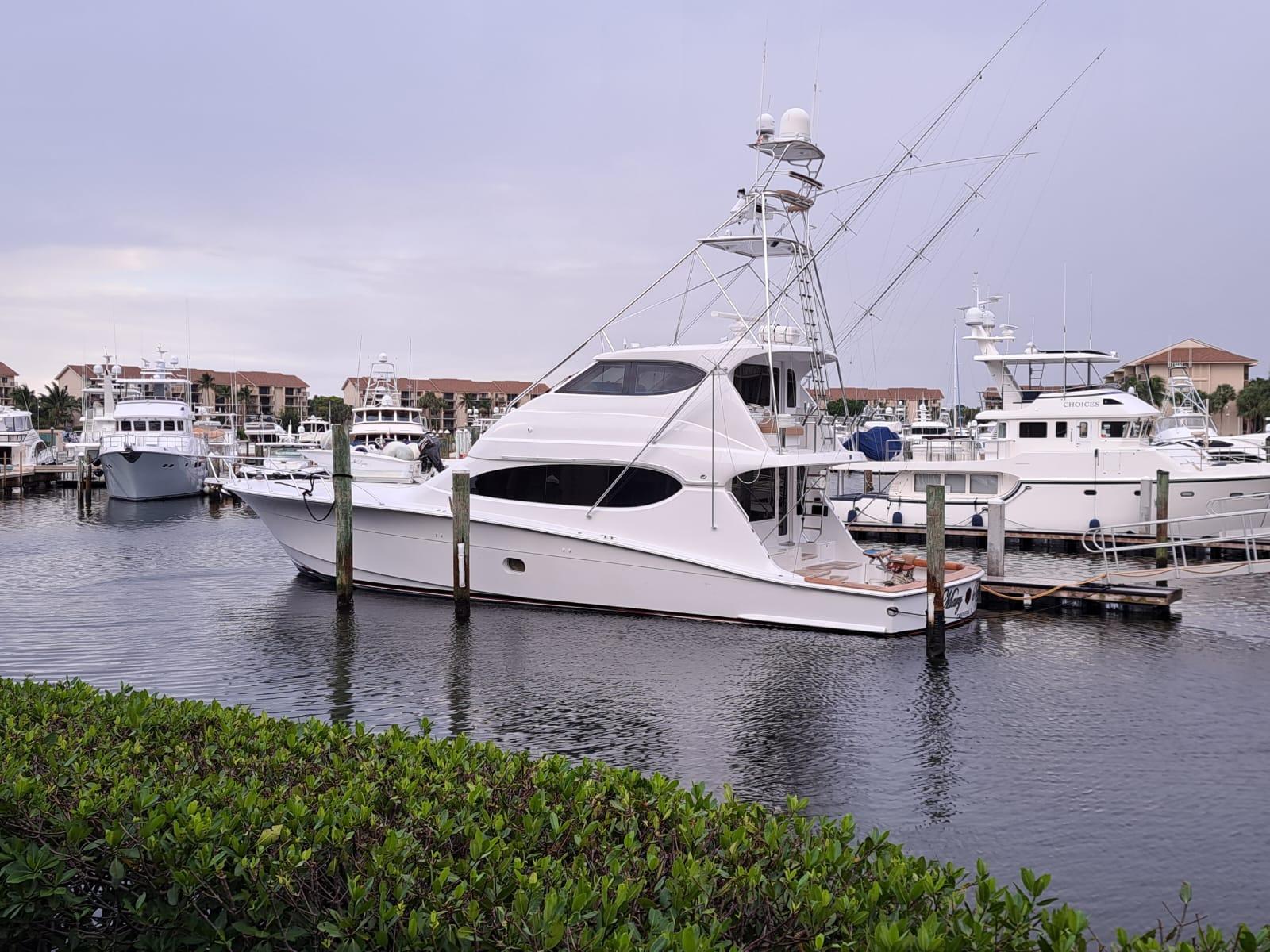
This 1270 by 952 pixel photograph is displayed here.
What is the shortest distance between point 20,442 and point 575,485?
59.0 metres

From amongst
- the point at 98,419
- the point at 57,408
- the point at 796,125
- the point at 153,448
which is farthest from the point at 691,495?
the point at 57,408

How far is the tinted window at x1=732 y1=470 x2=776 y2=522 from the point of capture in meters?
18.8

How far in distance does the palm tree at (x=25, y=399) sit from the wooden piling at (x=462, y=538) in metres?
112

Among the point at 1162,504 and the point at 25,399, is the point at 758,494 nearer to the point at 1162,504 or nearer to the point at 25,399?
the point at 1162,504

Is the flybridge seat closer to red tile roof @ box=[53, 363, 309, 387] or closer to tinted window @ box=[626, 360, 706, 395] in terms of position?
tinted window @ box=[626, 360, 706, 395]

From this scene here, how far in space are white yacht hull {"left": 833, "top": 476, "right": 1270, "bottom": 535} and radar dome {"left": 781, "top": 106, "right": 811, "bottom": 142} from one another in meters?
15.7

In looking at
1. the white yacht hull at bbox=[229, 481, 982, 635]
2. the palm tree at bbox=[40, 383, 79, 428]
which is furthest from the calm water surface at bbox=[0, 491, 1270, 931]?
the palm tree at bbox=[40, 383, 79, 428]

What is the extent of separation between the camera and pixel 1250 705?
46.1 ft

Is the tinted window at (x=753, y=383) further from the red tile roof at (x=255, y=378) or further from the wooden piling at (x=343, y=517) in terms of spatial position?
the red tile roof at (x=255, y=378)

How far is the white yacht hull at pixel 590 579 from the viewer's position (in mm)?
17547

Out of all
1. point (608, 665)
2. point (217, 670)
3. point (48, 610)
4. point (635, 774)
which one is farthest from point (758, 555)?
point (48, 610)

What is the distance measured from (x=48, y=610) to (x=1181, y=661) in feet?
65.4

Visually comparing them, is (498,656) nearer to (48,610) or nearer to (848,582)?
(848,582)

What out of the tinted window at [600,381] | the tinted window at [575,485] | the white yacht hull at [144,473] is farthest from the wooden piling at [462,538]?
the white yacht hull at [144,473]
